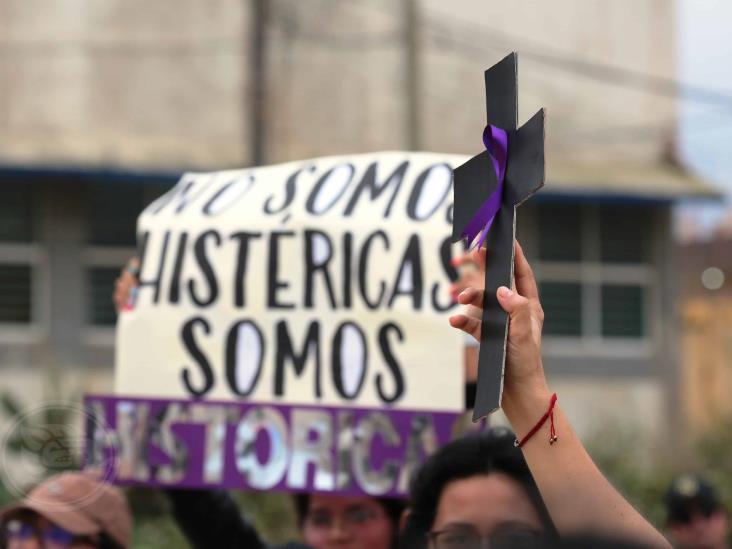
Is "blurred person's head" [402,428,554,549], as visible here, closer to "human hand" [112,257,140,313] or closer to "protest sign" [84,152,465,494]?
"protest sign" [84,152,465,494]

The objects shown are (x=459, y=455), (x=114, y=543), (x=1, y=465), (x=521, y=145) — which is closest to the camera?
(x=521, y=145)

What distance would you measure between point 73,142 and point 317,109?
248cm

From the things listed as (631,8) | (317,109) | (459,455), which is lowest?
→ (459,455)

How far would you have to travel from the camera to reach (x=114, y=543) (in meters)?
3.65

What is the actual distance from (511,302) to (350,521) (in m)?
1.67

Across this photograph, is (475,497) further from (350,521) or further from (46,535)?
(46,535)

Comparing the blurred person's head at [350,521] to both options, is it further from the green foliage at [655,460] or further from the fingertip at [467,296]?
the green foliage at [655,460]

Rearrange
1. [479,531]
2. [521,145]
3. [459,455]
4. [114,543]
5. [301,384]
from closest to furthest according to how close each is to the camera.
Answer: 1. [521,145]
2. [479,531]
3. [459,455]
4. [114,543]
5. [301,384]

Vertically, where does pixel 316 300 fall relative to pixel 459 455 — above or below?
above

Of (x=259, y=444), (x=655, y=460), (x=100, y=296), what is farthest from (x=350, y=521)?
(x=655, y=460)

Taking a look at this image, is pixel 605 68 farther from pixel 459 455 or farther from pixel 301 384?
pixel 459 455

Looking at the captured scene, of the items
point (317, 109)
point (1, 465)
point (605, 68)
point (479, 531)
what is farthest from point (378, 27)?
point (479, 531)

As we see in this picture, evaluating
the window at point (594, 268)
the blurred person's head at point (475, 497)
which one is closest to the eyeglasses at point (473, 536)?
the blurred person's head at point (475, 497)

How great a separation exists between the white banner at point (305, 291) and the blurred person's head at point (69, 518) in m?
0.43
